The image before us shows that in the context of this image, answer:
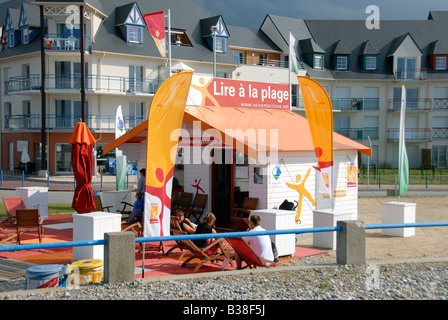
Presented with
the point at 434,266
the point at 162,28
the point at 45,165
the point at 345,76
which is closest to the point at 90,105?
the point at 45,165

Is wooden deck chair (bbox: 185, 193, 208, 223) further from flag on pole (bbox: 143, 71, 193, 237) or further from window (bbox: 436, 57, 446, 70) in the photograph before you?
window (bbox: 436, 57, 446, 70)

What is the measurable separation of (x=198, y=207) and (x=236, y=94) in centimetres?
344

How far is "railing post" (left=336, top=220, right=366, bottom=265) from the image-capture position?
8.06 metres

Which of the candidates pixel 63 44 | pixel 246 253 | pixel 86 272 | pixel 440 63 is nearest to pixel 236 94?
pixel 246 253

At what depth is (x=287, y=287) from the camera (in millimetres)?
6910

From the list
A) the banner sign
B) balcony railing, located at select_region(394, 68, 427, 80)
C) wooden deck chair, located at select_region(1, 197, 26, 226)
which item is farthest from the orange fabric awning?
balcony railing, located at select_region(394, 68, 427, 80)

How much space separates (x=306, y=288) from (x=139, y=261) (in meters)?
3.73

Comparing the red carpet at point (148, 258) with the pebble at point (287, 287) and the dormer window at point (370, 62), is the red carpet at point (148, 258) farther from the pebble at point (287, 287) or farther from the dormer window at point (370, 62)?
the dormer window at point (370, 62)

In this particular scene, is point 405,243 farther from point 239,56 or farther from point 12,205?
point 239,56

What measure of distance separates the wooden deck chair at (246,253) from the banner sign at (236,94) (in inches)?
227

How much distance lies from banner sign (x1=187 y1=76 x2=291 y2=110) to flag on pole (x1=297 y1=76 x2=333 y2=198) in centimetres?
287

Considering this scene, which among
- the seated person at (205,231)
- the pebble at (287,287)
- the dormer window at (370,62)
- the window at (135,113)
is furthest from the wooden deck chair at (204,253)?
the dormer window at (370,62)

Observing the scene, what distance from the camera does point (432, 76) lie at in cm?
4469

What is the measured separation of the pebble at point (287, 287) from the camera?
638 cm
